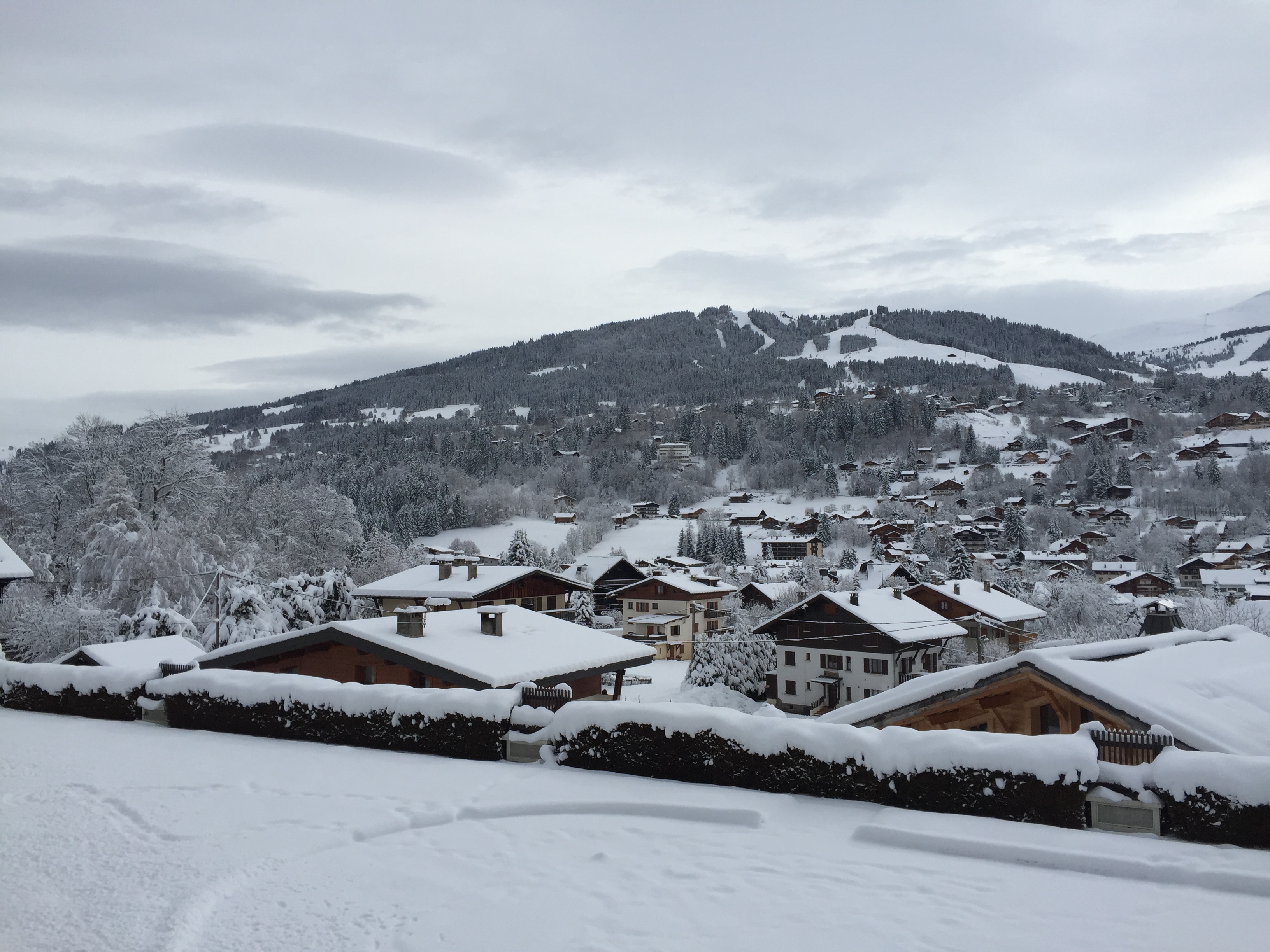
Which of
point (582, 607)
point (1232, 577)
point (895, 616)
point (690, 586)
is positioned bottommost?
point (582, 607)

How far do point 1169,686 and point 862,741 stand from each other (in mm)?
4314

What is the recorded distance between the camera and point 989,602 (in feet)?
144

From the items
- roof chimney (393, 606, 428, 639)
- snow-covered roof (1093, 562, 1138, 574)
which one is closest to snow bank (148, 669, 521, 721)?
roof chimney (393, 606, 428, 639)

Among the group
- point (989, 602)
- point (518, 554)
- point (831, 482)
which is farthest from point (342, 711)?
point (831, 482)

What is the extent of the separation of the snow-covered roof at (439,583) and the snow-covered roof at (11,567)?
20.8m

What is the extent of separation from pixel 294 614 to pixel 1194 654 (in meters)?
31.0

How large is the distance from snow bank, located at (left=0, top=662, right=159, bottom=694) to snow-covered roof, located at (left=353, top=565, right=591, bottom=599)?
914 inches

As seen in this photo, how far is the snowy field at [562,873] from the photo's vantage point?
5258mm

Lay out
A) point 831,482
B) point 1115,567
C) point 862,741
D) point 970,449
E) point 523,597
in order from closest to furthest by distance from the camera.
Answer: point 862,741, point 523,597, point 1115,567, point 831,482, point 970,449

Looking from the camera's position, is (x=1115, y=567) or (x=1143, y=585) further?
(x=1115, y=567)

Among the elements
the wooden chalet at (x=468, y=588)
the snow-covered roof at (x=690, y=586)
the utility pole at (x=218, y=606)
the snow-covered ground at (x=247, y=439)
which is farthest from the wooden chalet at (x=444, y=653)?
the snow-covered ground at (x=247, y=439)

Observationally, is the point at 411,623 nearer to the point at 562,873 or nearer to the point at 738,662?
the point at 562,873

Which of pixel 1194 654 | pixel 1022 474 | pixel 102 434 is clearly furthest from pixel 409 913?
pixel 1022 474

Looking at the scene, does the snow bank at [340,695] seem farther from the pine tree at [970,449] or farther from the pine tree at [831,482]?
the pine tree at [970,449]
